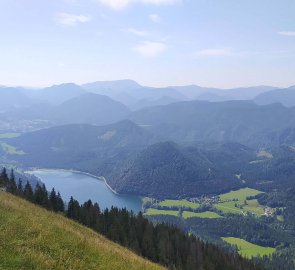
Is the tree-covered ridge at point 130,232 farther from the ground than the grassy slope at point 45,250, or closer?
closer

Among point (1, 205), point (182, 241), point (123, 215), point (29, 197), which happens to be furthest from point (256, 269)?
point (1, 205)

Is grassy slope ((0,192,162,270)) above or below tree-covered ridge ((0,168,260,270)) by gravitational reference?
above

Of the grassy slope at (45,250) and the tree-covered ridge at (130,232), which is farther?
the tree-covered ridge at (130,232)

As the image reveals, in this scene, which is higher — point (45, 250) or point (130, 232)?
point (45, 250)

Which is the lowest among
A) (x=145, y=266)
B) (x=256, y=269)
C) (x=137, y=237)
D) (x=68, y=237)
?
(x=256, y=269)

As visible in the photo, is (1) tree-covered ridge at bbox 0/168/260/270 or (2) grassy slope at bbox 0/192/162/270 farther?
(1) tree-covered ridge at bbox 0/168/260/270

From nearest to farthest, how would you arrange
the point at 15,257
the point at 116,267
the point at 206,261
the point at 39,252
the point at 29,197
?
the point at 15,257 → the point at 39,252 → the point at 116,267 → the point at 29,197 → the point at 206,261

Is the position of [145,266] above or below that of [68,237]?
below

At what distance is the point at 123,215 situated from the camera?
91125 mm

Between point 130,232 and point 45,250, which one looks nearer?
point 45,250

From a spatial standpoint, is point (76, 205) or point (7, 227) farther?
point (76, 205)

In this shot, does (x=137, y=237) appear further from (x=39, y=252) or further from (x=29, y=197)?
(x=39, y=252)

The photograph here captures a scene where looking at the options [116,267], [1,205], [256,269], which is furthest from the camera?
[256,269]

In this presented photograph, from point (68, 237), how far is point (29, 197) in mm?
48599
